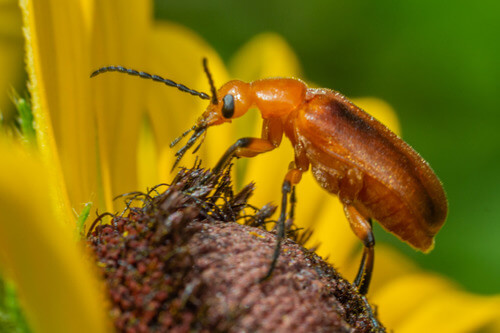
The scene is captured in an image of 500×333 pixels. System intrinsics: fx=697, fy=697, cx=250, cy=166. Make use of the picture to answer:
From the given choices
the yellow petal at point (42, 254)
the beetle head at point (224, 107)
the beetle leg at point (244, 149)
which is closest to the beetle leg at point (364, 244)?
the beetle leg at point (244, 149)

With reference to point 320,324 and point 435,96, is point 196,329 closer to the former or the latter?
point 320,324

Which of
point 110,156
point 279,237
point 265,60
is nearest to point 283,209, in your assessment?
point 279,237

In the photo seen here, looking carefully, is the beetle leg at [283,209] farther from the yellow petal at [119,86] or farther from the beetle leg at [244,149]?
the yellow petal at [119,86]

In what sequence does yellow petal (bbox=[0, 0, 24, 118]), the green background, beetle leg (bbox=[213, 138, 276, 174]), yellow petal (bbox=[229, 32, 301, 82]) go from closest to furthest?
beetle leg (bbox=[213, 138, 276, 174]) → yellow petal (bbox=[0, 0, 24, 118]) → yellow petal (bbox=[229, 32, 301, 82]) → the green background

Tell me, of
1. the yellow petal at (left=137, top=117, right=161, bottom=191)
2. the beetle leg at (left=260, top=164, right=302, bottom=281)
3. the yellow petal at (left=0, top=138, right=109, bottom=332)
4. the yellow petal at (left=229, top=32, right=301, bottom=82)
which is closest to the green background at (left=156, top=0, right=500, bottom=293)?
the yellow petal at (left=229, top=32, right=301, bottom=82)

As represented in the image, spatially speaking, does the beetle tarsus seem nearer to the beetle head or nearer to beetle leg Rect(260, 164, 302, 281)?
beetle leg Rect(260, 164, 302, 281)
